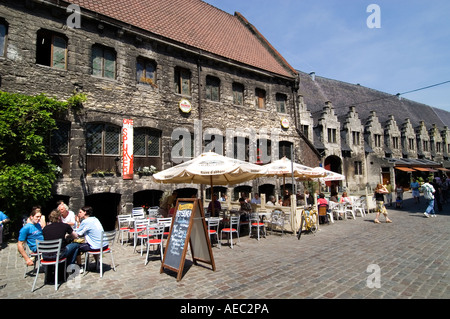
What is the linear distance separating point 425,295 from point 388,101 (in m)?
41.3

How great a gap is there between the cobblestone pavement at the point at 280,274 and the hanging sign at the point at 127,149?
12.8 feet

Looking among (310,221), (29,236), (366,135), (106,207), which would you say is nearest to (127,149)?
(106,207)

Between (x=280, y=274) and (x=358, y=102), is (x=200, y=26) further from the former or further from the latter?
(x=358, y=102)

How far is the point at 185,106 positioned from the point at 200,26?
20.9ft

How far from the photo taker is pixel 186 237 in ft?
16.8

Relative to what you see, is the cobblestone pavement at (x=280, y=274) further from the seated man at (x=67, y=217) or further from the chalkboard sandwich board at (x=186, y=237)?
the seated man at (x=67, y=217)

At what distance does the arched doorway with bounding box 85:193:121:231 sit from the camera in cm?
1103

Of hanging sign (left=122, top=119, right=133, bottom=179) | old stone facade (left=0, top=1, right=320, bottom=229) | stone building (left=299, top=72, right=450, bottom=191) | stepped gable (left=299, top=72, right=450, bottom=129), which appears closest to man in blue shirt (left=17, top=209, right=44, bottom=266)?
old stone facade (left=0, top=1, right=320, bottom=229)

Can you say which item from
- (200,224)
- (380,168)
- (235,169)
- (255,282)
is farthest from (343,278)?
(380,168)

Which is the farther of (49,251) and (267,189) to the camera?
(267,189)

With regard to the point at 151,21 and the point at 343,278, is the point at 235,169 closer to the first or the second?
the point at 343,278

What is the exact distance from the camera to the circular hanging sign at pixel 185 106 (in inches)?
514

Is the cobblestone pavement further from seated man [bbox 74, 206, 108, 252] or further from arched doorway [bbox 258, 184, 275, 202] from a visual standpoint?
arched doorway [bbox 258, 184, 275, 202]

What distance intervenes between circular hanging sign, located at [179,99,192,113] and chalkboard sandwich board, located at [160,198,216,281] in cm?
814
